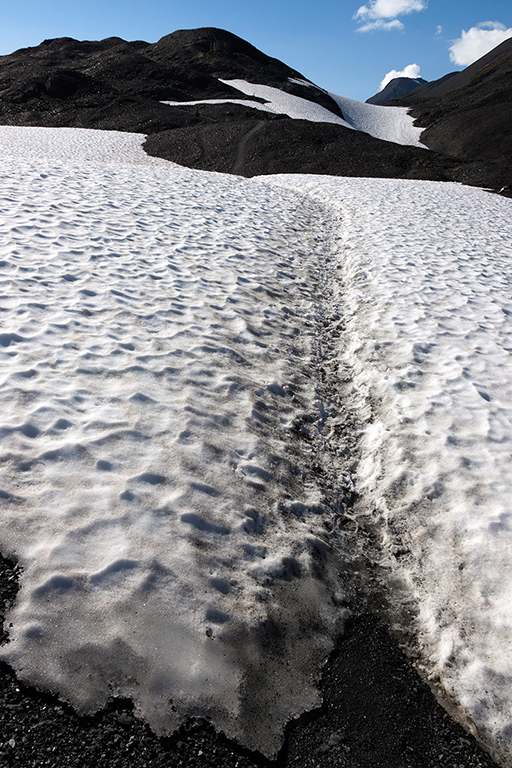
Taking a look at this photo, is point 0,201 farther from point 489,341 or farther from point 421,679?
point 421,679

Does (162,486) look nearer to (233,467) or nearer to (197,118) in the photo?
(233,467)

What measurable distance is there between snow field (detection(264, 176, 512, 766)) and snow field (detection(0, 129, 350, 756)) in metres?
0.71

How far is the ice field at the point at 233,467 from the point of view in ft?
9.10

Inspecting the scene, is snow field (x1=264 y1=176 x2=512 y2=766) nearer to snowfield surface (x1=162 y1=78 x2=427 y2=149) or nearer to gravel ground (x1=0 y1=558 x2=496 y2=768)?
gravel ground (x1=0 y1=558 x2=496 y2=768)

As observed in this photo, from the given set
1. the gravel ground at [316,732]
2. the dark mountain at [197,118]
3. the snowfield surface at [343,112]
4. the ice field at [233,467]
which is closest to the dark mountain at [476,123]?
the dark mountain at [197,118]

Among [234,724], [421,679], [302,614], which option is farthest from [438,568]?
[234,724]

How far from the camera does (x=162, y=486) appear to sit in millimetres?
3809

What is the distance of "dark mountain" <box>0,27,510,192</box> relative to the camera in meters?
25.7

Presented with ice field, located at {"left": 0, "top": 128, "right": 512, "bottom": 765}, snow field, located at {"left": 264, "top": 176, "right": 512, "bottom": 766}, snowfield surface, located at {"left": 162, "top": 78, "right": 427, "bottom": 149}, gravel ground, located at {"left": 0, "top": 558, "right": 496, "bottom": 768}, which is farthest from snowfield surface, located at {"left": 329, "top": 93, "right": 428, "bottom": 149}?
gravel ground, located at {"left": 0, "top": 558, "right": 496, "bottom": 768}

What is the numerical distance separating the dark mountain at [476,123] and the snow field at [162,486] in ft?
79.3

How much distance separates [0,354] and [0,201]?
21.9 ft

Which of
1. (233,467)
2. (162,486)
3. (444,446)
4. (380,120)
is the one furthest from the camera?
(380,120)

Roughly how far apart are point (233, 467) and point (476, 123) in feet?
157

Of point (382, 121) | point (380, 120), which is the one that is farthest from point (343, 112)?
point (382, 121)
